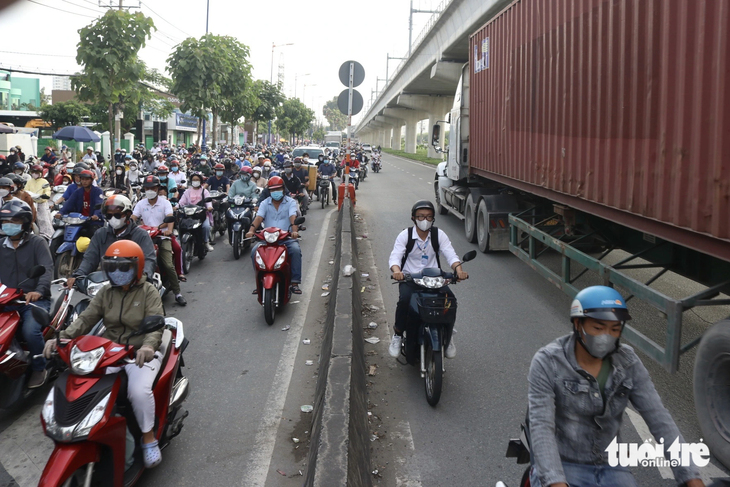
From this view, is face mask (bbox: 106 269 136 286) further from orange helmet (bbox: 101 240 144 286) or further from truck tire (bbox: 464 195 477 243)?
truck tire (bbox: 464 195 477 243)

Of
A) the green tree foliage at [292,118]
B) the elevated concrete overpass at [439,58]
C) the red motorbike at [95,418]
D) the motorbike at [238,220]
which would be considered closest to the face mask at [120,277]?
the red motorbike at [95,418]

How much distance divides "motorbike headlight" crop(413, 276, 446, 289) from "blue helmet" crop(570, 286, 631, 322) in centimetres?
251

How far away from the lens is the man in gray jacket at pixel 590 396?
271 cm

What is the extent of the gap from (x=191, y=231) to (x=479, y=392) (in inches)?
258

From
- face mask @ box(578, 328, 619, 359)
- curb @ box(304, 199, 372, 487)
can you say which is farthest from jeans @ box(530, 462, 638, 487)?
curb @ box(304, 199, 372, 487)

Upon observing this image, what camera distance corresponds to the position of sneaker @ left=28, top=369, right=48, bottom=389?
511 centimetres

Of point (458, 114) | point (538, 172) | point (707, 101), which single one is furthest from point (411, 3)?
point (707, 101)

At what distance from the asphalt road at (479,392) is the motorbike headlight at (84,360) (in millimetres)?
1889

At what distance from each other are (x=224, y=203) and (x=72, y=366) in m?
9.38

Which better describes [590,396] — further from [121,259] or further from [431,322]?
[121,259]

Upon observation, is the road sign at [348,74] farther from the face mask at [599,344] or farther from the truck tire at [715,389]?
the face mask at [599,344]

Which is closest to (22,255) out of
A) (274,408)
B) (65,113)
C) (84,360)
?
(84,360)

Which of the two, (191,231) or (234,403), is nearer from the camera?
(234,403)

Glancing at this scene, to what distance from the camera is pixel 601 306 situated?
2707 millimetres
